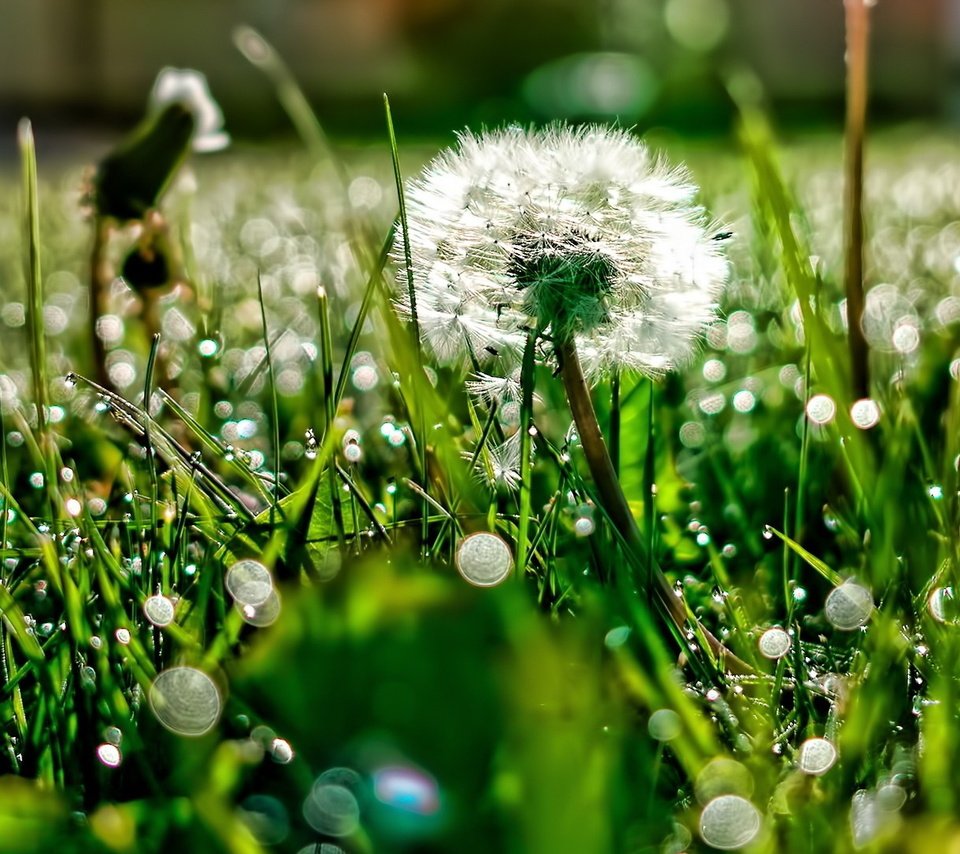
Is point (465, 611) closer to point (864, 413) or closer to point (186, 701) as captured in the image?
point (186, 701)

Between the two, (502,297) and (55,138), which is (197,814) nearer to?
(502,297)

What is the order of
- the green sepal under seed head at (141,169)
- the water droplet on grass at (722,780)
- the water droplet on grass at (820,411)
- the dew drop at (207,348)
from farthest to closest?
the dew drop at (207,348) → the green sepal under seed head at (141,169) → the water droplet on grass at (820,411) → the water droplet on grass at (722,780)

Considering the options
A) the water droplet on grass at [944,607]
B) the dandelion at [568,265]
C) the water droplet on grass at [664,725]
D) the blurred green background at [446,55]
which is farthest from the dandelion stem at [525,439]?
the blurred green background at [446,55]

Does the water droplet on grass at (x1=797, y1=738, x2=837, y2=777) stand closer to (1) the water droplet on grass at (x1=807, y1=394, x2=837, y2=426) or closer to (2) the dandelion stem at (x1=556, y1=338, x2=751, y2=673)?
(2) the dandelion stem at (x1=556, y1=338, x2=751, y2=673)

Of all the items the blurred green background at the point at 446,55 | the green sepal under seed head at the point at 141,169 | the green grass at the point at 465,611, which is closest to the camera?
the green grass at the point at 465,611

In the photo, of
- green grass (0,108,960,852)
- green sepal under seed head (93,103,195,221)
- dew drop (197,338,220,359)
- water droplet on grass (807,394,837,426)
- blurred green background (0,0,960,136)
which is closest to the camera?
green grass (0,108,960,852)

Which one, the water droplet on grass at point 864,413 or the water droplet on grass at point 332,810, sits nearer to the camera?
the water droplet on grass at point 332,810

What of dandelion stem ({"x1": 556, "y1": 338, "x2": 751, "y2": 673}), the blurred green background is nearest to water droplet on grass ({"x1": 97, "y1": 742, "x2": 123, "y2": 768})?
dandelion stem ({"x1": 556, "y1": 338, "x2": 751, "y2": 673})

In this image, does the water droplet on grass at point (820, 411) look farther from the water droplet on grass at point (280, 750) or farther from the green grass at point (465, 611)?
the water droplet on grass at point (280, 750)
